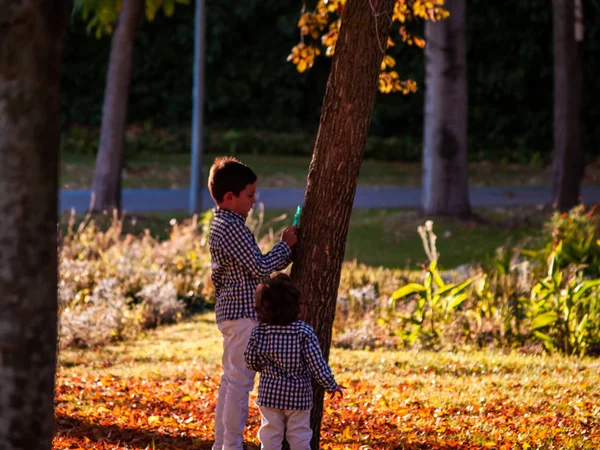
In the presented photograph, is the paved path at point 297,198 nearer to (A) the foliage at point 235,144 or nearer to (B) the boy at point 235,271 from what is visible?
(A) the foliage at point 235,144

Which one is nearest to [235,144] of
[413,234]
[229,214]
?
[413,234]

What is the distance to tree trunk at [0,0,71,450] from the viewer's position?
321 centimetres

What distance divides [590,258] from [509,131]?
23.0 metres

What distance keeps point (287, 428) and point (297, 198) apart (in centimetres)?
1743

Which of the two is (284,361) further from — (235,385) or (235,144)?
(235,144)

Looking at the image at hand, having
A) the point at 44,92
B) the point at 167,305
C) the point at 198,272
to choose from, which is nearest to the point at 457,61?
the point at 198,272

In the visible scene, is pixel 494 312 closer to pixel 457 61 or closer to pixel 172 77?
pixel 457 61

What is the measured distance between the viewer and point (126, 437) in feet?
17.9

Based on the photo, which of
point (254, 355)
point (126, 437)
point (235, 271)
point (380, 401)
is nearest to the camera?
point (254, 355)

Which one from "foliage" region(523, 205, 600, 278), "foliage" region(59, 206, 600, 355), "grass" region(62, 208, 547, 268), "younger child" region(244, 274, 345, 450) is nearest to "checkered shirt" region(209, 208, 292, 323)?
"younger child" region(244, 274, 345, 450)

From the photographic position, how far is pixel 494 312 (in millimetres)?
8672

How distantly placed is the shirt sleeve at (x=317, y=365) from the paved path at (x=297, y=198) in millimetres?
15401

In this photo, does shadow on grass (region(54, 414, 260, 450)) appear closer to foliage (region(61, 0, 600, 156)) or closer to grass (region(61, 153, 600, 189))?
grass (region(61, 153, 600, 189))

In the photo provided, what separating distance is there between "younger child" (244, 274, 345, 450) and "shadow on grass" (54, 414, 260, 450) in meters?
0.88
